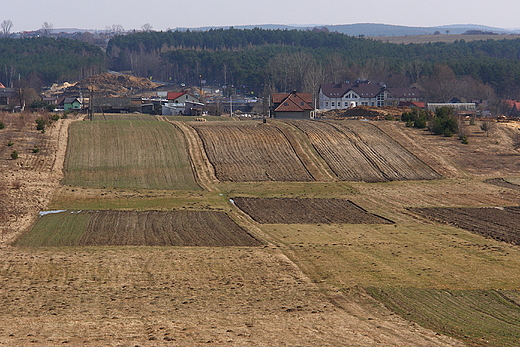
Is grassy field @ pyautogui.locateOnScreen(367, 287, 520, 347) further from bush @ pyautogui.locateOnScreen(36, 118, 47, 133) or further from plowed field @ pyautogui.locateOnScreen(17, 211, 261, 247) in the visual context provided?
bush @ pyautogui.locateOnScreen(36, 118, 47, 133)

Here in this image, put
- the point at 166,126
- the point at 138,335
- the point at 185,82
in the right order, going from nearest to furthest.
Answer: the point at 138,335
the point at 166,126
the point at 185,82

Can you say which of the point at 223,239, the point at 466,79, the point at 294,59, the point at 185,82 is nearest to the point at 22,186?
the point at 223,239

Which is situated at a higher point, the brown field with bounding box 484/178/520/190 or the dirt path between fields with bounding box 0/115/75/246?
the dirt path between fields with bounding box 0/115/75/246

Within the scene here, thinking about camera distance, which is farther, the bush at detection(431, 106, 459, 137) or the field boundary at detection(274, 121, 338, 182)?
the bush at detection(431, 106, 459, 137)

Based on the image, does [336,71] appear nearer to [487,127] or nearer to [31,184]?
[487,127]

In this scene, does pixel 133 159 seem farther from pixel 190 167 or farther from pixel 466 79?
pixel 466 79

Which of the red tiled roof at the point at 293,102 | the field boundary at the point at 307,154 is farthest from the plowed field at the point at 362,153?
the red tiled roof at the point at 293,102

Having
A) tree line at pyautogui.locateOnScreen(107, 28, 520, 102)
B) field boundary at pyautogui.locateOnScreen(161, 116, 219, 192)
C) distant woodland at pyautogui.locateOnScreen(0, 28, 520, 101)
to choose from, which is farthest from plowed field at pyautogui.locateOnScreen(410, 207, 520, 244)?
tree line at pyautogui.locateOnScreen(107, 28, 520, 102)
